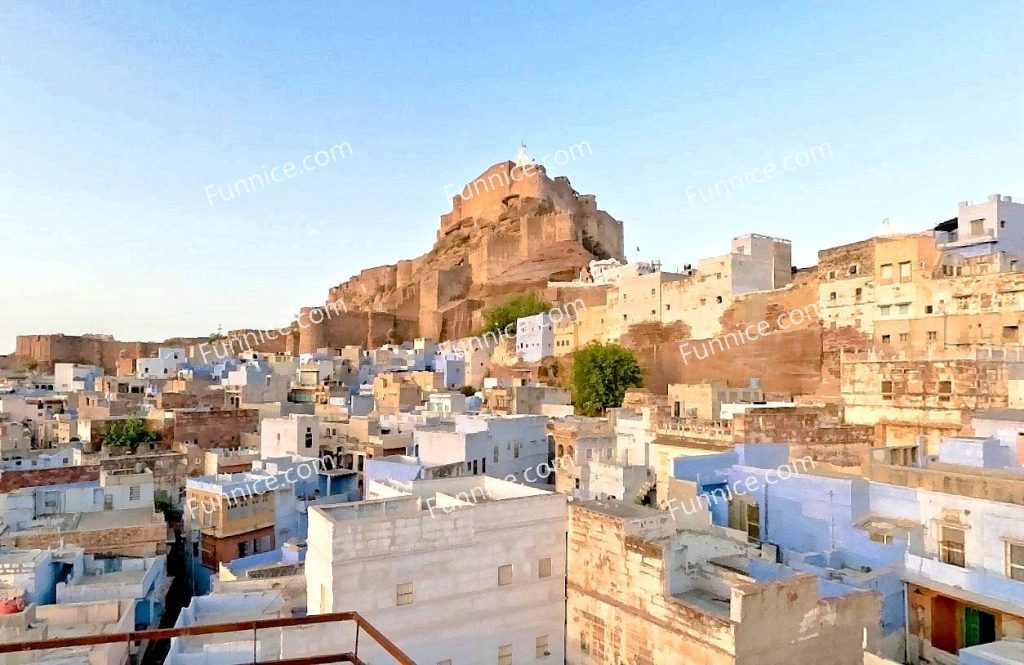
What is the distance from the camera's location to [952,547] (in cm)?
1162

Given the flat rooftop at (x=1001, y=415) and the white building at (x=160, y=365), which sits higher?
the white building at (x=160, y=365)

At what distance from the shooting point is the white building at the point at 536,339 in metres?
49.1

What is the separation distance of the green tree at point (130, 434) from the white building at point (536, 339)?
2573 centimetres

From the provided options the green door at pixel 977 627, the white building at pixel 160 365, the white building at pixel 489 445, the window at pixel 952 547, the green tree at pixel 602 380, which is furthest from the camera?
the white building at pixel 160 365

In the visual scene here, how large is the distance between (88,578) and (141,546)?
2369 millimetres

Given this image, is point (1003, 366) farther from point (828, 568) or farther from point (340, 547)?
point (340, 547)

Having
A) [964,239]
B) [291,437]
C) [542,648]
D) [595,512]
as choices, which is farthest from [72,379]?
[964,239]

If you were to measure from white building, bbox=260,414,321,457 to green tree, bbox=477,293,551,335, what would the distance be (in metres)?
31.2

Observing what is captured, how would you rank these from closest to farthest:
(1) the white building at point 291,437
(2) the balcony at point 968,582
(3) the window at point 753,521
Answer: (2) the balcony at point 968,582, (3) the window at point 753,521, (1) the white building at point 291,437

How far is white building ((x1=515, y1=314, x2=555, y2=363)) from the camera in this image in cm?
4906

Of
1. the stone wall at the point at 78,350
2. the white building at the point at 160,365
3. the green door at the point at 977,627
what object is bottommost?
the green door at the point at 977,627

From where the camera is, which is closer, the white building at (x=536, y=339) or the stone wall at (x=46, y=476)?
the stone wall at (x=46, y=476)

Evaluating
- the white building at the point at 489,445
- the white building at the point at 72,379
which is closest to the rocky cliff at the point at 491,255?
the white building at the point at 72,379

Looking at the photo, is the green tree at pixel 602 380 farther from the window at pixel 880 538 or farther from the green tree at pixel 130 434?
the window at pixel 880 538
